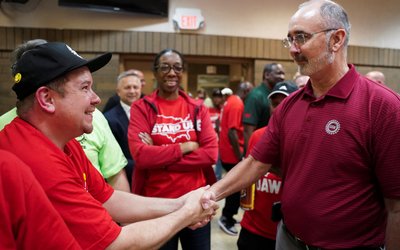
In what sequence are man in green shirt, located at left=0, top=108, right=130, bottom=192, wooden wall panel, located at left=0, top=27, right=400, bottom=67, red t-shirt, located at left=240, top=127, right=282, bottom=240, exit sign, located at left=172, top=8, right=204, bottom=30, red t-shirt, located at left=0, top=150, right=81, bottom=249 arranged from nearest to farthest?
1. red t-shirt, located at left=0, top=150, right=81, bottom=249
2. man in green shirt, located at left=0, top=108, right=130, bottom=192
3. red t-shirt, located at left=240, top=127, right=282, bottom=240
4. wooden wall panel, located at left=0, top=27, right=400, bottom=67
5. exit sign, located at left=172, top=8, right=204, bottom=30

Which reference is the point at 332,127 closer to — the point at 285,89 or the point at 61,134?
the point at 285,89

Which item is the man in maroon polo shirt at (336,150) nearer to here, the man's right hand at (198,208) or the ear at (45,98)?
the man's right hand at (198,208)

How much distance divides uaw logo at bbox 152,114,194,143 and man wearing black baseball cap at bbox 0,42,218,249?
0.94 metres

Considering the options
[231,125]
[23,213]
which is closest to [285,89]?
[23,213]

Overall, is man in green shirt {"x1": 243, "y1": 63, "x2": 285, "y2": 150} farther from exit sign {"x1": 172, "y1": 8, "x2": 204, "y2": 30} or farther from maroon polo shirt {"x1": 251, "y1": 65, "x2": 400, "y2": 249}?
exit sign {"x1": 172, "y1": 8, "x2": 204, "y2": 30}

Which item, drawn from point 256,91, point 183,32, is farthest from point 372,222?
point 183,32

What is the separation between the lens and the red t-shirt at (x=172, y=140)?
221cm

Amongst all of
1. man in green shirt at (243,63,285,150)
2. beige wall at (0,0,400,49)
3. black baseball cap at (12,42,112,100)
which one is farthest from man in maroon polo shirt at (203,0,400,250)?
beige wall at (0,0,400,49)

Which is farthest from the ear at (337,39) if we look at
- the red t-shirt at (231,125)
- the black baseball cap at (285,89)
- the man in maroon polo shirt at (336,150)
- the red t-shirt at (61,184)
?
the red t-shirt at (231,125)

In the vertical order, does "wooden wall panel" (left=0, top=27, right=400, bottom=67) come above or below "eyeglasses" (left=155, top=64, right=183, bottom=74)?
above

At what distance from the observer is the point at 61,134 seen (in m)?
1.25

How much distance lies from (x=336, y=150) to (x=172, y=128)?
1.13 metres

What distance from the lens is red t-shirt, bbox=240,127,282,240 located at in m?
2.06

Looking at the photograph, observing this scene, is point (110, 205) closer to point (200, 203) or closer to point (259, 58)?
point (200, 203)
